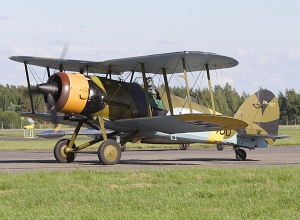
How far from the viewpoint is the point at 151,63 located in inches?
696

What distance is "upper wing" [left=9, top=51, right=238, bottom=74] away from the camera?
54.8 ft

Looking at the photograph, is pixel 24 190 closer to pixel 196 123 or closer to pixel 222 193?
pixel 222 193

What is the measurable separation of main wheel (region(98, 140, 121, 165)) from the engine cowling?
3.52 ft

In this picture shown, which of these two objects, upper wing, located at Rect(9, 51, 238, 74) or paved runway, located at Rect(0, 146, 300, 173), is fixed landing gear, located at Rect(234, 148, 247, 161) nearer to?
paved runway, located at Rect(0, 146, 300, 173)

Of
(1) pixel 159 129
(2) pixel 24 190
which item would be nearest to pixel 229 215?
(2) pixel 24 190

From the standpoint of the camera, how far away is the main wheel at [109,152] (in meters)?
16.9

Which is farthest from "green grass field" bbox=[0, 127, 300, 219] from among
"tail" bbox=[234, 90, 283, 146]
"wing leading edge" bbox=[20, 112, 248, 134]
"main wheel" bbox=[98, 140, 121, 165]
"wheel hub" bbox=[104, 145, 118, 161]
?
"tail" bbox=[234, 90, 283, 146]

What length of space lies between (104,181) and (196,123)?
6.30 meters

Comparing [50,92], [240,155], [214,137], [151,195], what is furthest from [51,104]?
[151,195]

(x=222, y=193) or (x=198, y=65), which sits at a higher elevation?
(x=198, y=65)

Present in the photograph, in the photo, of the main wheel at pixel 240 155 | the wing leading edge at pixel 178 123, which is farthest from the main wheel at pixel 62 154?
the main wheel at pixel 240 155

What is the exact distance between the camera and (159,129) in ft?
A: 59.6

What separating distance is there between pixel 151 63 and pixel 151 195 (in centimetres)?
884

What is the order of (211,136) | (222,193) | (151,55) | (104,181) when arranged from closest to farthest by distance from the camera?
1. (222,193)
2. (104,181)
3. (151,55)
4. (211,136)
